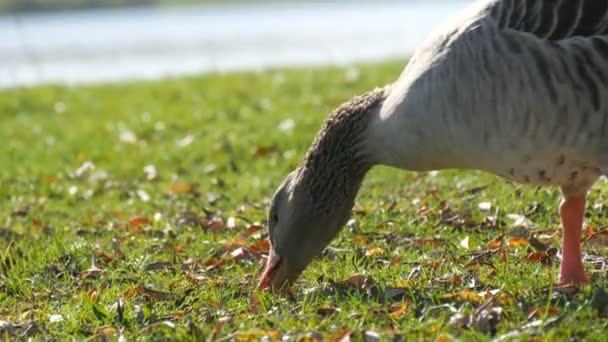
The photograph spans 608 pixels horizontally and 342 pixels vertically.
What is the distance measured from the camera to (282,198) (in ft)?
23.7

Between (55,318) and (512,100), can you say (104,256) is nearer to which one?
(55,318)

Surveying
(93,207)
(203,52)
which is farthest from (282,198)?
(203,52)

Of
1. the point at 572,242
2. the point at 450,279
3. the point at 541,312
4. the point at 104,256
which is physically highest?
the point at 541,312

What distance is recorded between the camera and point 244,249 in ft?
26.4

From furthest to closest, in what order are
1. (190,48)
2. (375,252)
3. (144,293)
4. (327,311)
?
(190,48) → (375,252) → (144,293) → (327,311)

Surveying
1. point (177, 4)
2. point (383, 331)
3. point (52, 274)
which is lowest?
point (177, 4)

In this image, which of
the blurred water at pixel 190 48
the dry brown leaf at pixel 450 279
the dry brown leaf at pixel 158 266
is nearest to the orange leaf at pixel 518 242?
the dry brown leaf at pixel 450 279

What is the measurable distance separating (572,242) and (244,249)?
7.81 ft

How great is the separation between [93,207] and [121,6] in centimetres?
6787

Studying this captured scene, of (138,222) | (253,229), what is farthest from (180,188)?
(253,229)

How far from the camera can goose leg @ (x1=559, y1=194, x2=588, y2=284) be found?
6.60 metres

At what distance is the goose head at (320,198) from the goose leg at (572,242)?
49.6 inches

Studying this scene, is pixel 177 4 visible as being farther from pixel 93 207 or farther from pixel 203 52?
pixel 93 207

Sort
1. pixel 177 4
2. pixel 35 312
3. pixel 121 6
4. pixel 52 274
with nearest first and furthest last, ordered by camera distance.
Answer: pixel 35 312, pixel 52 274, pixel 121 6, pixel 177 4
